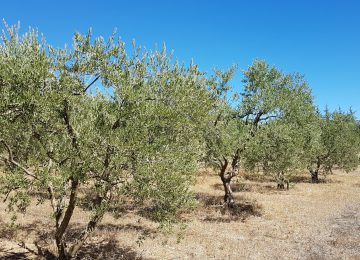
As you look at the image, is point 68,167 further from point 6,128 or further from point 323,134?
point 323,134

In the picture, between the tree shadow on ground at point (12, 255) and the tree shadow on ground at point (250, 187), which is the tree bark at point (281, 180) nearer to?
the tree shadow on ground at point (250, 187)

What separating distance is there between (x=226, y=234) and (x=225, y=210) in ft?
27.7

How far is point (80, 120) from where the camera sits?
17578 millimetres

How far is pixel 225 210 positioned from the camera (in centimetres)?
3778

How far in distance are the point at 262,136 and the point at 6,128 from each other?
23064 mm

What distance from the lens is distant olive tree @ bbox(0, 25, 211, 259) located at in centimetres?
1591

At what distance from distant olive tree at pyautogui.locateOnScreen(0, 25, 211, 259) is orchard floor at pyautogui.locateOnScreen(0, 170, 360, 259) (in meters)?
3.74

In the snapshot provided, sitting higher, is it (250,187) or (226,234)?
(250,187)

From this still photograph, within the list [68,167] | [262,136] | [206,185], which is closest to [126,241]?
[68,167]

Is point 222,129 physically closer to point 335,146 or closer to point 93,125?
point 93,125

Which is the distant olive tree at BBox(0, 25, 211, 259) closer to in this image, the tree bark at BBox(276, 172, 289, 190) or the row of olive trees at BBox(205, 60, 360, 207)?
the row of olive trees at BBox(205, 60, 360, 207)

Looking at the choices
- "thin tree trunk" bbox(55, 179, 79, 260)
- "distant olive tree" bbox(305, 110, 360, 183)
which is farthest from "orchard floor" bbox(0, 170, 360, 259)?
"distant olive tree" bbox(305, 110, 360, 183)

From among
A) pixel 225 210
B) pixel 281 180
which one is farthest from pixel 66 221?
pixel 281 180

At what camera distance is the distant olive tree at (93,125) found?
15.9m
